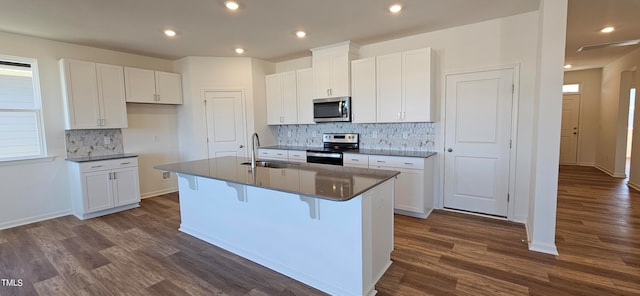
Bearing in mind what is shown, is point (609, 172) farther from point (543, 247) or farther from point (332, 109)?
point (332, 109)

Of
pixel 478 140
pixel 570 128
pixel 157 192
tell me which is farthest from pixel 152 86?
pixel 570 128

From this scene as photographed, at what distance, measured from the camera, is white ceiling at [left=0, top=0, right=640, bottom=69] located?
9.48ft

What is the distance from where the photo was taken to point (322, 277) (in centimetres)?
219

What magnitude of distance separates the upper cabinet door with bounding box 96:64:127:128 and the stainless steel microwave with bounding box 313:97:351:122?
3043 millimetres

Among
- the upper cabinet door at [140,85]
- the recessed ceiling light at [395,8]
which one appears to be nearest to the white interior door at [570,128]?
the recessed ceiling light at [395,8]

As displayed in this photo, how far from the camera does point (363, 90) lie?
4180mm

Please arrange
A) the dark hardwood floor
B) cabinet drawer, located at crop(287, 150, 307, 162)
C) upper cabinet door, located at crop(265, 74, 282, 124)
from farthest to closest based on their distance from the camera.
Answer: upper cabinet door, located at crop(265, 74, 282, 124)
cabinet drawer, located at crop(287, 150, 307, 162)
the dark hardwood floor

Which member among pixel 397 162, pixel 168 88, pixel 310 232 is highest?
pixel 168 88

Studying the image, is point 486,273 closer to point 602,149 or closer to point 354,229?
point 354,229

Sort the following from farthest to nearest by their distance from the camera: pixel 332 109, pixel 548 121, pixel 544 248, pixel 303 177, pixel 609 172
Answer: pixel 609 172 → pixel 332 109 → pixel 544 248 → pixel 548 121 → pixel 303 177

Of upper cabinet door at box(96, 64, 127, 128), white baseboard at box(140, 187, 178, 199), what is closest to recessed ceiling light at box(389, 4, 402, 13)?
upper cabinet door at box(96, 64, 127, 128)

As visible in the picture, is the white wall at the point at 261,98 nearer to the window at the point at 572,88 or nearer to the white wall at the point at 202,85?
the white wall at the point at 202,85

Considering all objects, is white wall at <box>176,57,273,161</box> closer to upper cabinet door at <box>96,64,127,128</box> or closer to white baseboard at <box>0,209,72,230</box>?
upper cabinet door at <box>96,64,127,128</box>

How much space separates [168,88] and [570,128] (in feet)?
31.3
